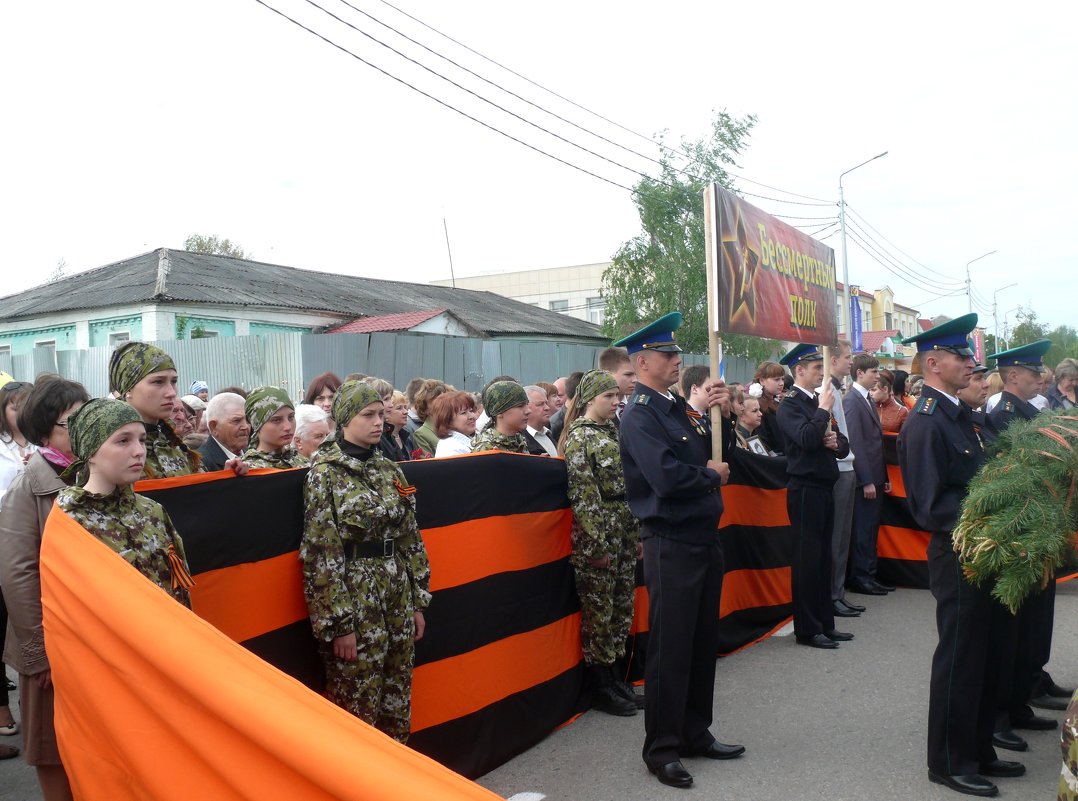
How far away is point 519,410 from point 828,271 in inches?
139

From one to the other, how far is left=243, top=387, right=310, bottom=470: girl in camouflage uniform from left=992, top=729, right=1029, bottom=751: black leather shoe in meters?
3.94

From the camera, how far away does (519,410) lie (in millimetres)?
5383

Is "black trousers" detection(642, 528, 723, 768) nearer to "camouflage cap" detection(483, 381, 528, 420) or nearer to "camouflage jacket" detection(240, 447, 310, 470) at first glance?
"camouflage cap" detection(483, 381, 528, 420)

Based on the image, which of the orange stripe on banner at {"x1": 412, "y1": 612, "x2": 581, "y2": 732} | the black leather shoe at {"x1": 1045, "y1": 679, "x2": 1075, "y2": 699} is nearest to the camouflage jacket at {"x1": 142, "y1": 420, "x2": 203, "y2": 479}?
the orange stripe on banner at {"x1": 412, "y1": 612, "x2": 581, "y2": 732}

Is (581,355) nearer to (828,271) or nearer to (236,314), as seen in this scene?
(236,314)

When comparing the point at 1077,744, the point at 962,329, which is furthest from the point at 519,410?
the point at 1077,744

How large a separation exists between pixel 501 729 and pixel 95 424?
2665mm

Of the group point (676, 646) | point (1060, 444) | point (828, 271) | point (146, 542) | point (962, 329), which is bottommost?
point (676, 646)

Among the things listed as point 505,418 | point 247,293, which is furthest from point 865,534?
point 247,293

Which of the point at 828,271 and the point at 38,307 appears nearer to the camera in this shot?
the point at 828,271

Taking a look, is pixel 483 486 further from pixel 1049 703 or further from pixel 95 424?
pixel 1049 703

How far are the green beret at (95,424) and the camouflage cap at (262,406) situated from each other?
122cm

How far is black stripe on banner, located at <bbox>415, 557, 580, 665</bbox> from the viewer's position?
14.5ft

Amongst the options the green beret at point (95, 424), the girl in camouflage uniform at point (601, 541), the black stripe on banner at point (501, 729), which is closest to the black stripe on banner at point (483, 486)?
the girl in camouflage uniform at point (601, 541)
